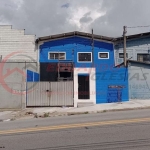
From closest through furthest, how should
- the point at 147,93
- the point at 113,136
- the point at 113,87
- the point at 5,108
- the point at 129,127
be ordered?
the point at 113,136, the point at 129,127, the point at 5,108, the point at 113,87, the point at 147,93

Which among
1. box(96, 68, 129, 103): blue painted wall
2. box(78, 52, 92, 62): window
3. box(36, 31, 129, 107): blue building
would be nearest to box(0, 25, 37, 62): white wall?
box(36, 31, 129, 107): blue building

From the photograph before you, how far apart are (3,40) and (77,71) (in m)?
9.81

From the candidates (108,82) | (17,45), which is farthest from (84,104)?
(17,45)

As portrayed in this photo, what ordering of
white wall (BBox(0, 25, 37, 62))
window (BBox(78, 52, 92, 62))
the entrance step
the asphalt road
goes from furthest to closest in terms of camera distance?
1. window (BBox(78, 52, 92, 62))
2. white wall (BBox(0, 25, 37, 62))
3. the entrance step
4. the asphalt road

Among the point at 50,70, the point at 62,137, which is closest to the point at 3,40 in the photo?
the point at 50,70

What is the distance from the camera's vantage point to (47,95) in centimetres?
1711

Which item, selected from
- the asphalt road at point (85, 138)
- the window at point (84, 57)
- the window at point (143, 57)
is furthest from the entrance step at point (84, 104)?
the window at point (143, 57)

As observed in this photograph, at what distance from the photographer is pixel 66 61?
76.3 ft

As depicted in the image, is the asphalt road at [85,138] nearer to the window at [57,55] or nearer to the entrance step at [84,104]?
the entrance step at [84,104]

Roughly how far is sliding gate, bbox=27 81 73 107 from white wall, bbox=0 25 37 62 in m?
6.75

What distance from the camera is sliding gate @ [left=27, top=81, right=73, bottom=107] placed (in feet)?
55.9

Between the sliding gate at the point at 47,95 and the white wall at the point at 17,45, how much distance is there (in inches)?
266

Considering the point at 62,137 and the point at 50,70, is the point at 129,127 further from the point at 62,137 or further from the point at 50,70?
the point at 50,70

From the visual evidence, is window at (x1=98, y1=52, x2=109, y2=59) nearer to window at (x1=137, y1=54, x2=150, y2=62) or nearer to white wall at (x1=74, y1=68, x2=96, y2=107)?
window at (x1=137, y1=54, x2=150, y2=62)
